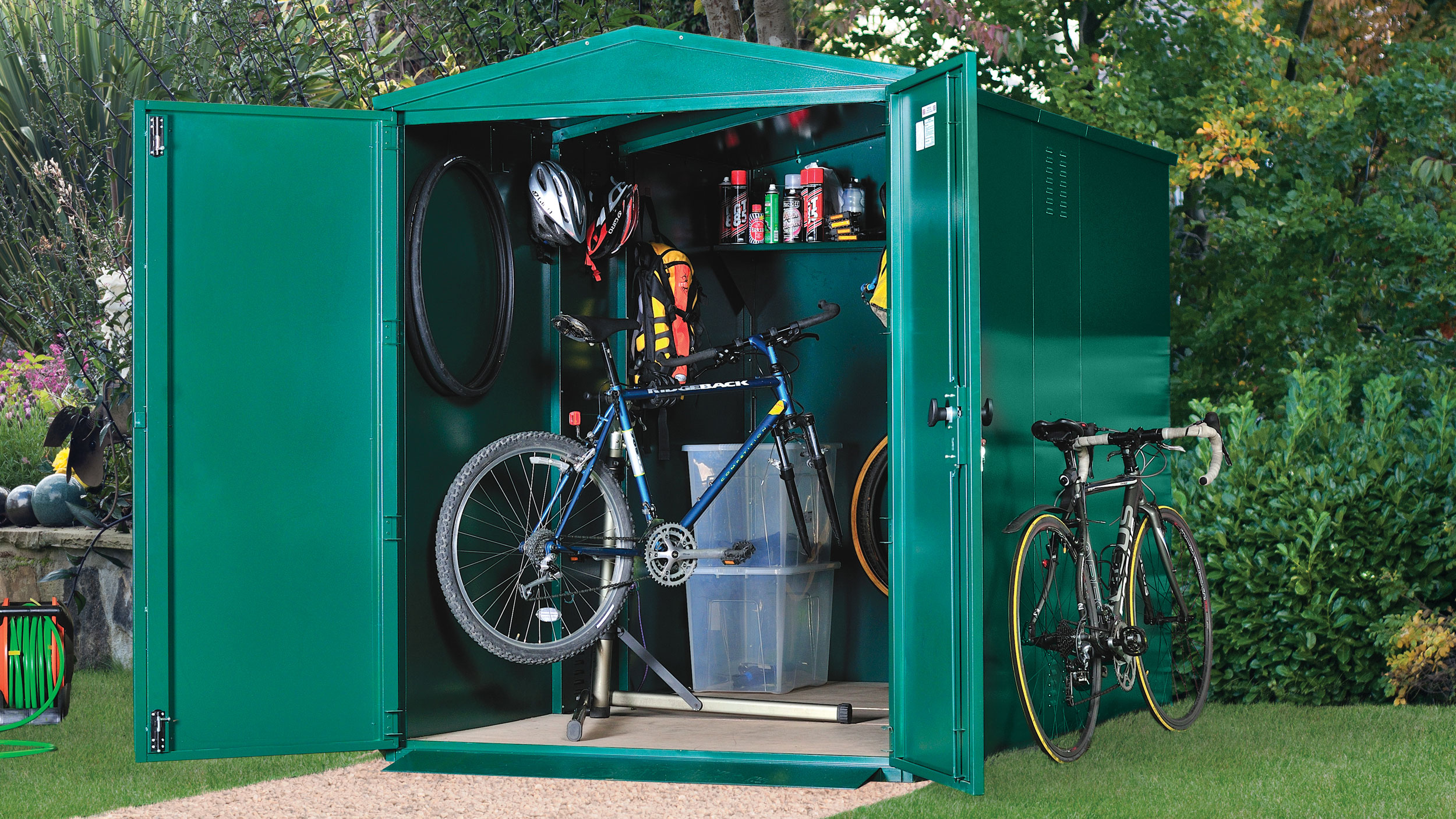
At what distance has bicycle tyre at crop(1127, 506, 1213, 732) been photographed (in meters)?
4.70

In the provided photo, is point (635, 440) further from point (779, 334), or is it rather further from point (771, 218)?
point (771, 218)

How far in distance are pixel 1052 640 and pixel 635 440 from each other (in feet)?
5.85

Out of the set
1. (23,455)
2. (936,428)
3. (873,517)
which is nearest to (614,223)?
(873,517)

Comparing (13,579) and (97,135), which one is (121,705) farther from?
(97,135)

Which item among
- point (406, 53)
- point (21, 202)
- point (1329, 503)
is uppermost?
point (406, 53)

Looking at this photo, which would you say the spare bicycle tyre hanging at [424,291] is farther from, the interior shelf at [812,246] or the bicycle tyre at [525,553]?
the interior shelf at [812,246]

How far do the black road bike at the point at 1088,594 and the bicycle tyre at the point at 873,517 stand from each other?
3.06 feet

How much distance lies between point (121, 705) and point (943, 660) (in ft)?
11.8

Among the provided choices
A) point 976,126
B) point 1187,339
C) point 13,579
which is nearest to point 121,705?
point 13,579

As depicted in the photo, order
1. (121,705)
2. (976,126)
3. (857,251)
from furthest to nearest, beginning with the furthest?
1. (857,251)
2. (121,705)
3. (976,126)

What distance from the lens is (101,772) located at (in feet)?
14.2

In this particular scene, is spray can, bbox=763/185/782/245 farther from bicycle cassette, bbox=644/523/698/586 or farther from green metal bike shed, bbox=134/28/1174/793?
bicycle cassette, bbox=644/523/698/586

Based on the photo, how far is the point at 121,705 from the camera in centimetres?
549

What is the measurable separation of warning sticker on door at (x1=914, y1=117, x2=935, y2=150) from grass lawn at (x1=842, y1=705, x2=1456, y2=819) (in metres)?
1.92
